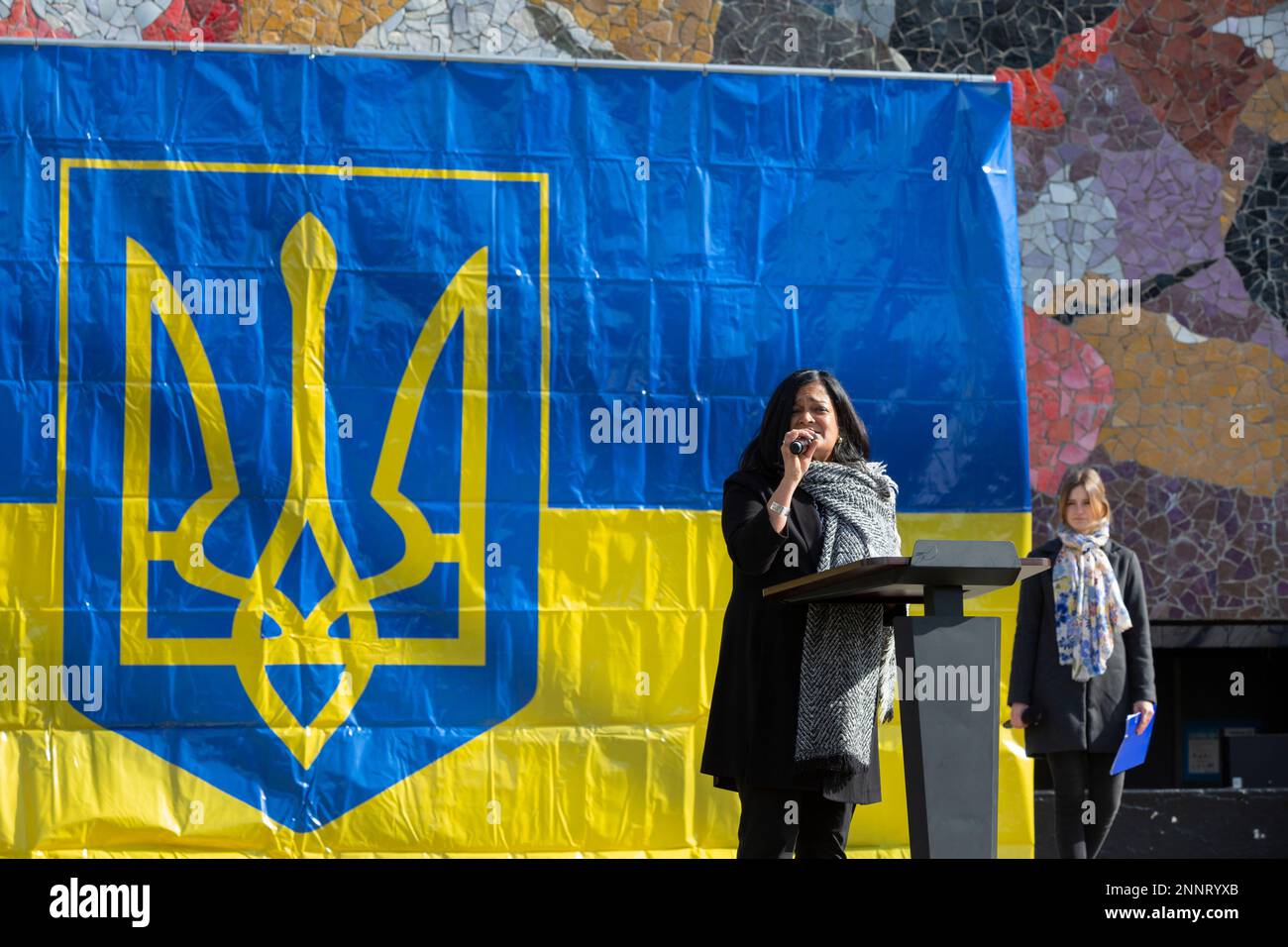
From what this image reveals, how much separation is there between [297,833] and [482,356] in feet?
5.43

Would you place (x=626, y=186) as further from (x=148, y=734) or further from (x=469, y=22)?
(x=148, y=734)

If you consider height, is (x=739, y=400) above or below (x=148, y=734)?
above

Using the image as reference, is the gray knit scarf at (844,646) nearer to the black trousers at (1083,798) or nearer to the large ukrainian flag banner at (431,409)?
the black trousers at (1083,798)

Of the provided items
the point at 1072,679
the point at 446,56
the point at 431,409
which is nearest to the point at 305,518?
the point at 431,409

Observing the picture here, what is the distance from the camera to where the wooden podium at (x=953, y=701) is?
2682mm

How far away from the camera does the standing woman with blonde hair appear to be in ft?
15.6

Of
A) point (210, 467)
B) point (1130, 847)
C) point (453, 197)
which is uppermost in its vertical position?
point (453, 197)

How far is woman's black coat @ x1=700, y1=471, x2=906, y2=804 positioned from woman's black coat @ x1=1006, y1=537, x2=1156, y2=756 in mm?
1776

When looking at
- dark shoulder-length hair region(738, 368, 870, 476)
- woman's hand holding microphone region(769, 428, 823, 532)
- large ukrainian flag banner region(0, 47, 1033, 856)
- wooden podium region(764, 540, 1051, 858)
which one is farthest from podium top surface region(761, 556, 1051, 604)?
large ukrainian flag banner region(0, 47, 1033, 856)

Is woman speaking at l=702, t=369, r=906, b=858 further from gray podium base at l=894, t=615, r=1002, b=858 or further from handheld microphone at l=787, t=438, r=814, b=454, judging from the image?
gray podium base at l=894, t=615, r=1002, b=858

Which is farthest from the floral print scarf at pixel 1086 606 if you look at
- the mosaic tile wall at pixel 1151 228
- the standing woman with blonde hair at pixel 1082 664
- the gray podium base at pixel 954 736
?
the gray podium base at pixel 954 736

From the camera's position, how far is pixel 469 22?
6.00m
